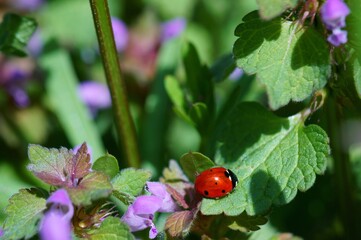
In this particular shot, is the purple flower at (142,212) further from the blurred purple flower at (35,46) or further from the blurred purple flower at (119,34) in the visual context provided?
the blurred purple flower at (35,46)

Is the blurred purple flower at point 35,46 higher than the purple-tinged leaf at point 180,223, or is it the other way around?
the blurred purple flower at point 35,46

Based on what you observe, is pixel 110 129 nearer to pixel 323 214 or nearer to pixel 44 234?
pixel 323 214

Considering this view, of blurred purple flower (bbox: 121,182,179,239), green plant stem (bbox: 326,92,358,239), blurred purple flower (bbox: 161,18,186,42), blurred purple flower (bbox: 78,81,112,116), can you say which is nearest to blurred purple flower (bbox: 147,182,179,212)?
blurred purple flower (bbox: 121,182,179,239)

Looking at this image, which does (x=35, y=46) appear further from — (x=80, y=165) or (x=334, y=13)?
(x=334, y=13)

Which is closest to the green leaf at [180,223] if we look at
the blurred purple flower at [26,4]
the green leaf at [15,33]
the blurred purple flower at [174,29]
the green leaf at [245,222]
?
the green leaf at [245,222]

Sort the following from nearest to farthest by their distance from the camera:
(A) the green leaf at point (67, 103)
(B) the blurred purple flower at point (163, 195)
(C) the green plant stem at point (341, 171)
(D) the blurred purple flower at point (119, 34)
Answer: (B) the blurred purple flower at point (163, 195) → (C) the green plant stem at point (341, 171) → (A) the green leaf at point (67, 103) → (D) the blurred purple flower at point (119, 34)

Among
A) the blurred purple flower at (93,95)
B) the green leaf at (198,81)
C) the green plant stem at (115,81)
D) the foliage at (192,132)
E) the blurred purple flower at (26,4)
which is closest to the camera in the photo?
the foliage at (192,132)
